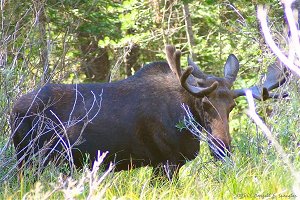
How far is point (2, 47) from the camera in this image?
27.5ft

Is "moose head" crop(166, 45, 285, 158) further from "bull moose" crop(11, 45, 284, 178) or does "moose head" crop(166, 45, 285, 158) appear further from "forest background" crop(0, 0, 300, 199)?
"forest background" crop(0, 0, 300, 199)

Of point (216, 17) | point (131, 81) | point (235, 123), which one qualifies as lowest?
point (235, 123)

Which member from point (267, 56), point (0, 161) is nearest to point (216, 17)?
point (267, 56)

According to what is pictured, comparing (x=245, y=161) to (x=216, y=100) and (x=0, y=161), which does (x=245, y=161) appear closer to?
(x=216, y=100)

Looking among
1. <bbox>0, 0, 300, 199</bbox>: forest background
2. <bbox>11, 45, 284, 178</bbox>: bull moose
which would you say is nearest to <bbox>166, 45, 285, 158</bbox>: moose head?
<bbox>11, 45, 284, 178</bbox>: bull moose

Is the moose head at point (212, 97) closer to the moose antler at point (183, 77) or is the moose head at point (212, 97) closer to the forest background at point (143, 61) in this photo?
the moose antler at point (183, 77)

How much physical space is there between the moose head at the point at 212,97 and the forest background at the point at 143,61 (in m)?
0.27

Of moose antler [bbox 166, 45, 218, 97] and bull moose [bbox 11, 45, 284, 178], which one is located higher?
moose antler [bbox 166, 45, 218, 97]

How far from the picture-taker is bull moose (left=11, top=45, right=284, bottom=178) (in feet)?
28.0

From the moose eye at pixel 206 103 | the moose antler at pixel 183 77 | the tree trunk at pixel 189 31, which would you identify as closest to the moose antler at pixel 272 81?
the moose eye at pixel 206 103

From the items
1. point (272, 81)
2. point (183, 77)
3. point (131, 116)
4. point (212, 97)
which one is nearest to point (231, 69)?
point (272, 81)

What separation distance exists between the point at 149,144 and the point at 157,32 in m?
9.23

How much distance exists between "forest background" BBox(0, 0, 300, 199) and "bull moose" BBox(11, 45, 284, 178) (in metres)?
0.21

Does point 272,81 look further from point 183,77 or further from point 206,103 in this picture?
point 183,77
